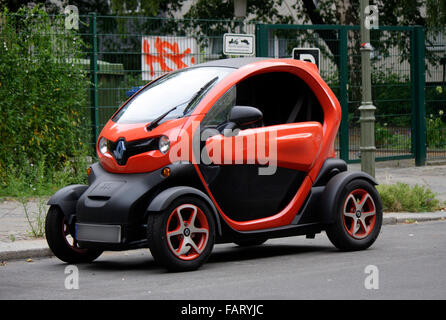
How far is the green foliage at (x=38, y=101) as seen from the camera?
41.1 feet

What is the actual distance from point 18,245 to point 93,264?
1.01 m

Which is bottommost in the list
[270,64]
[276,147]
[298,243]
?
[298,243]

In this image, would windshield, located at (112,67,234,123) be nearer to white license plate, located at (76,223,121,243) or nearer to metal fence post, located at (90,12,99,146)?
white license plate, located at (76,223,121,243)

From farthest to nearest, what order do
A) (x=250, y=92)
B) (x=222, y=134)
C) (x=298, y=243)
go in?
(x=298, y=243) < (x=250, y=92) < (x=222, y=134)

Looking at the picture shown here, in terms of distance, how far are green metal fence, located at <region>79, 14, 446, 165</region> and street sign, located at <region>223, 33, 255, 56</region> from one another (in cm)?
103

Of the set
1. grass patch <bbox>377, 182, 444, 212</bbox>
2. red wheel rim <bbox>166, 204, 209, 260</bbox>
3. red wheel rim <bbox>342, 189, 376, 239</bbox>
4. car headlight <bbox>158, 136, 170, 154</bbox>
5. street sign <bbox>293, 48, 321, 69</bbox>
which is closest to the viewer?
red wheel rim <bbox>166, 204, 209, 260</bbox>

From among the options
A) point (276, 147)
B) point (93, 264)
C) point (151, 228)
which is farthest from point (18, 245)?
point (276, 147)

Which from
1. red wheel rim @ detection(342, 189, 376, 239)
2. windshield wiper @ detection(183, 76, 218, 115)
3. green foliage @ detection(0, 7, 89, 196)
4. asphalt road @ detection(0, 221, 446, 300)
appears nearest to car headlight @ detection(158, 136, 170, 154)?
windshield wiper @ detection(183, 76, 218, 115)

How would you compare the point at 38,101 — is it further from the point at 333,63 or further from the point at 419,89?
the point at 419,89

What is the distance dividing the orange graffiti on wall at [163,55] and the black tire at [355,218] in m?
5.85

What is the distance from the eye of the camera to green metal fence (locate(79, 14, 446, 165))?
1345 centimetres

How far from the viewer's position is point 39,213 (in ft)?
30.5
